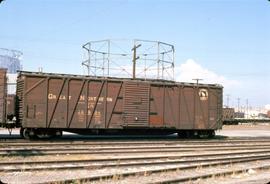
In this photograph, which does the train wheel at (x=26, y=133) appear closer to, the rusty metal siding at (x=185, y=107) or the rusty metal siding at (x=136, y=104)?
the rusty metal siding at (x=136, y=104)

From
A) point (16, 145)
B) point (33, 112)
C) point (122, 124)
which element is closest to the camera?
point (16, 145)

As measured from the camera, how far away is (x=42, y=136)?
24750mm

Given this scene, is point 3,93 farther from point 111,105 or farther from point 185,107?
point 185,107

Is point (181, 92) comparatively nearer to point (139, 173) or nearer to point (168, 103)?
point (168, 103)

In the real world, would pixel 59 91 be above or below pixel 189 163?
above

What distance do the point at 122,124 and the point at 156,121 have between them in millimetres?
2399

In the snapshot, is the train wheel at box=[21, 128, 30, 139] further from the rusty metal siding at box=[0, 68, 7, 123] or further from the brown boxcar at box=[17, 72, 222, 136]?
the rusty metal siding at box=[0, 68, 7, 123]

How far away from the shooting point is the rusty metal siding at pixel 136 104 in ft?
86.0

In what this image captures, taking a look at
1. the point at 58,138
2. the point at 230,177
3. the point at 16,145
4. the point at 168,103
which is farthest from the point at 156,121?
the point at 230,177

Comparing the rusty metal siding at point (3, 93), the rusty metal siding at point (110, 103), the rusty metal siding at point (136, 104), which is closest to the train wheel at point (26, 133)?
the rusty metal siding at point (110, 103)

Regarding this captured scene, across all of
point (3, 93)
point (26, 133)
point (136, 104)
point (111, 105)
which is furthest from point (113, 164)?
point (136, 104)

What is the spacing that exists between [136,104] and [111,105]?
1634 millimetres

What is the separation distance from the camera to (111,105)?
1021 inches

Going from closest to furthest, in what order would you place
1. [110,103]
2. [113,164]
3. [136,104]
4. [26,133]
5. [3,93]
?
[113,164], [3,93], [26,133], [110,103], [136,104]
